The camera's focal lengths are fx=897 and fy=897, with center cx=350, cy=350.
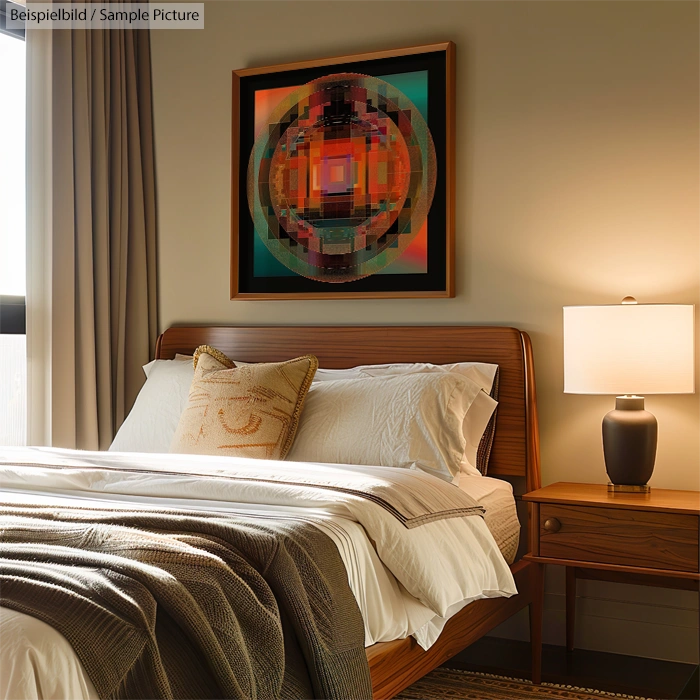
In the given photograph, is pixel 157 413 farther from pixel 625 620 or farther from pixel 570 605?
pixel 625 620

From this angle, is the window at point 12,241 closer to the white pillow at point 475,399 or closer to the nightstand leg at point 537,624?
the white pillow at point 475,399

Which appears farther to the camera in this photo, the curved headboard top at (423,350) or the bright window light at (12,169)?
the bright window light at (12,169)

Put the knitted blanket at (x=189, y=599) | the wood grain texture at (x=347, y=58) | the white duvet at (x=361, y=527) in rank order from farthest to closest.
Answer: the wood grain texture at (x=347, y=58)
the white duvet at (x=361, y=527)
the knitted blanket at (x=189, y=599)

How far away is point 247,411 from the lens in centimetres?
286

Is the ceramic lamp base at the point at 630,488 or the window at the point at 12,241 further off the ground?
the window at the point at 12,241

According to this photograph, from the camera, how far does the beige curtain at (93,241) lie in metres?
3.49

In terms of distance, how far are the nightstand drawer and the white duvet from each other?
1.05ft

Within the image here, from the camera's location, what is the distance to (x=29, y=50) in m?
3.47

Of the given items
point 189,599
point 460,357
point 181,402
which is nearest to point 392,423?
point 460,357

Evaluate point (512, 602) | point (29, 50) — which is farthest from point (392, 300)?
point (29, 50)

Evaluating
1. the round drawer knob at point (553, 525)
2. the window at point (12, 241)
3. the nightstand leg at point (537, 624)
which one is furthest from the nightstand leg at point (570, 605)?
the window at point (12, 241)

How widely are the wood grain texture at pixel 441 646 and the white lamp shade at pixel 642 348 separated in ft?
2.26

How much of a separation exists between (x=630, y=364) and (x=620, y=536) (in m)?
0.51

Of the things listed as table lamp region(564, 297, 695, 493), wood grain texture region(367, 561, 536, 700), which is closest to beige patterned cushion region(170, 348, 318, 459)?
wood grain texture region(367, 561, 536, 700)
